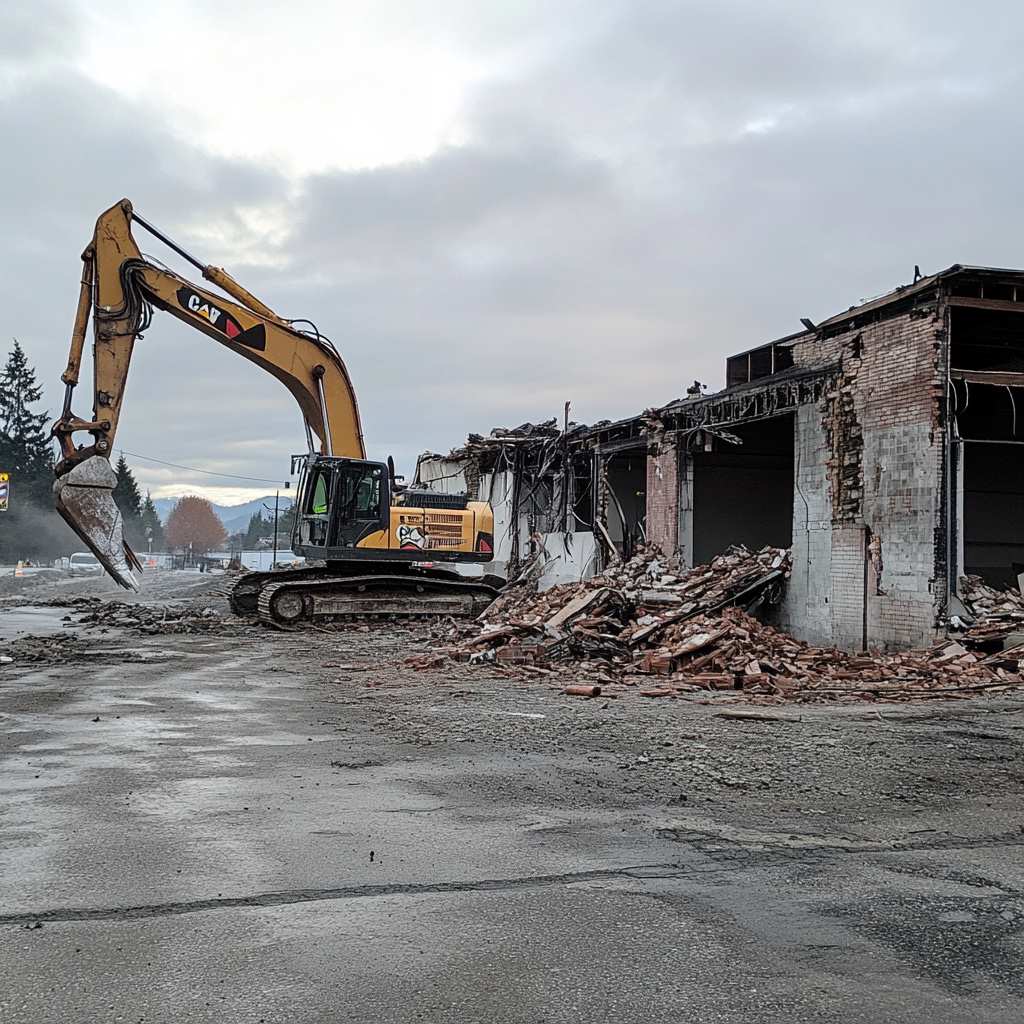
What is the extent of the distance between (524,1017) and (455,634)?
1316 centimetres

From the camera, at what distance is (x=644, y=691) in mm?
11289

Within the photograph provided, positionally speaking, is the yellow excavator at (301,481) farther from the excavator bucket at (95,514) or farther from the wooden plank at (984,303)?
the wooden plank at (984,303)

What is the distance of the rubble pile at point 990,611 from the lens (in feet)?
42.3

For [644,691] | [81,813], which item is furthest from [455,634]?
[81,813]

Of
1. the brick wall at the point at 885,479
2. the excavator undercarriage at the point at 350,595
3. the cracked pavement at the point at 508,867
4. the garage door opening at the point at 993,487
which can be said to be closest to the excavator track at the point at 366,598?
the excavator undercarriage at the point at 350,595

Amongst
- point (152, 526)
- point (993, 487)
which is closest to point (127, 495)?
point (152, 526)

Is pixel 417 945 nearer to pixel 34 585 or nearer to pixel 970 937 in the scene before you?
pixel 970 937

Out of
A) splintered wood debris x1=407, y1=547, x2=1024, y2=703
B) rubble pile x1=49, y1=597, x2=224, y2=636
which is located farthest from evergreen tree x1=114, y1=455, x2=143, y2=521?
splintered wood debris x1=407, y1=547, x2=1024, y2=703

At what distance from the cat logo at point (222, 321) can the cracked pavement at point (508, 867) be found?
35.7ft

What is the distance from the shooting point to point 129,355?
58.7ft

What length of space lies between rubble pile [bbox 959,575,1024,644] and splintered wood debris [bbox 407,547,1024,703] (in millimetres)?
14

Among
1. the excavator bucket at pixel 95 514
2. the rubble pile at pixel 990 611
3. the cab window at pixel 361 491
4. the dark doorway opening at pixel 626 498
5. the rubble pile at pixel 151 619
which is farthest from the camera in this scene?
the dark doorway opening at pixel 626 498

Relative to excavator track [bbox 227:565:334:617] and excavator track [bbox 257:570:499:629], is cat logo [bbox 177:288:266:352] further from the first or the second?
excavator track [bbox 257:570:499:629]

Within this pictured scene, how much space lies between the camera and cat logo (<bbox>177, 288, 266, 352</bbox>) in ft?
61.1
